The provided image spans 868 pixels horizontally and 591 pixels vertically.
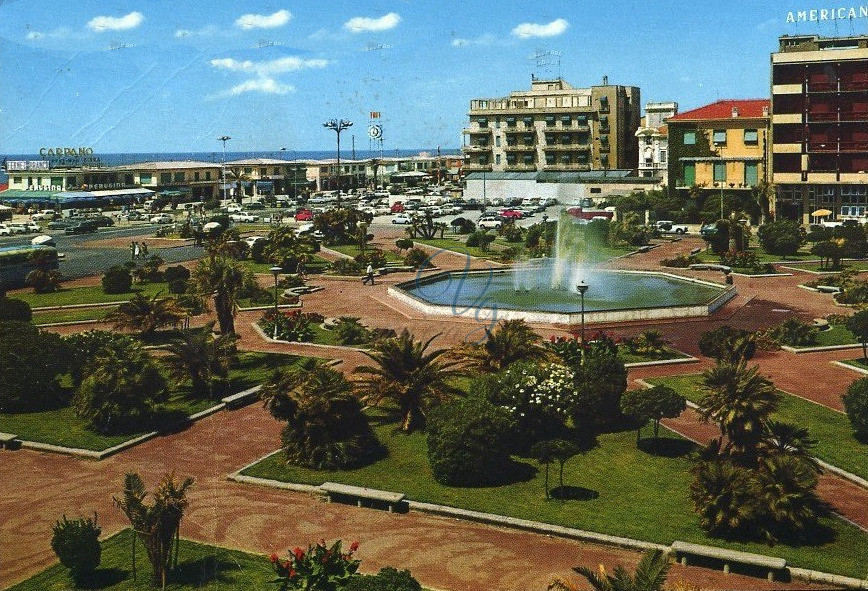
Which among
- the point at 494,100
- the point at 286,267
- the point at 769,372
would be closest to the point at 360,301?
the point at 286,267

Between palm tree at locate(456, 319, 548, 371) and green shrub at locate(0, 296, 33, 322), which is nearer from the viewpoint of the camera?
palm tree at locate(456, 319, 548, 371)

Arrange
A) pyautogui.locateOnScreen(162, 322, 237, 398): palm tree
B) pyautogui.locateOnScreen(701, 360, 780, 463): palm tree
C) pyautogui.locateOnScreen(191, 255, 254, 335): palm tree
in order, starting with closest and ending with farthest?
pyautogui.locateOnScreen(701, 360, 780, 463): palm tree
pyautogui.locateOnScreen(162, 322, 237, 398): palm tree
pyautogui.locateOnScreen(191, 255, 254, 335): palm tree

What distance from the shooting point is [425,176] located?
177 m

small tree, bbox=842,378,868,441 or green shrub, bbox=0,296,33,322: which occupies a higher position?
green shrub, bbox=0,296,33,322

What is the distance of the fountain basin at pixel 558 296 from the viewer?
44.8 meters

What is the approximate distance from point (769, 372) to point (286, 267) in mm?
34981

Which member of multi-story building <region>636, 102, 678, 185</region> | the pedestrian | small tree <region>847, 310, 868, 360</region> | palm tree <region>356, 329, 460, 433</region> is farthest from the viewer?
multi-story building <region>636, 102, 678, 185</region>

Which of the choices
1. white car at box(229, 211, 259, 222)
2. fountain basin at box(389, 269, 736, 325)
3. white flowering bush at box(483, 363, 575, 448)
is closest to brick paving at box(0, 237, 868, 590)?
white flowering bush at box(483, 363, 575, 448)

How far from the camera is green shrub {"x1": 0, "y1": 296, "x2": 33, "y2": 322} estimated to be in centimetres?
4362

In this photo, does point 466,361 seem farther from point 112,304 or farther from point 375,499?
point 112,304

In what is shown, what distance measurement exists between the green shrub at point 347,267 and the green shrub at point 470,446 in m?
36.8

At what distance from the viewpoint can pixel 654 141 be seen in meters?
116

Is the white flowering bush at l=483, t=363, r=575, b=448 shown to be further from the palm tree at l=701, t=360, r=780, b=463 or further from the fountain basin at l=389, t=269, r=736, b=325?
the fountain basin at l=389, t=269, r=736, b=325

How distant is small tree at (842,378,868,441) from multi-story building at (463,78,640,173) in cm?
9786
